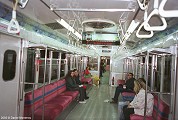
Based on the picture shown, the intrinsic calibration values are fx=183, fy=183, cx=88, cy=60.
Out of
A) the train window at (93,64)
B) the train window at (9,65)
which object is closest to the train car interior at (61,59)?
the train window at (9,65)

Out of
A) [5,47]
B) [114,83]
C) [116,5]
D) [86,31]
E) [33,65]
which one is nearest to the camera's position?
[5,47]

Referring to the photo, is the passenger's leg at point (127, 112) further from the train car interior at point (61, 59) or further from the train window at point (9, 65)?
the train window at point (9, 65)

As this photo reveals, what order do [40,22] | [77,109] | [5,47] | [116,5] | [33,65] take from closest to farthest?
[5,47] < [116,5] < [33,65] < [40,22] < [77,109]

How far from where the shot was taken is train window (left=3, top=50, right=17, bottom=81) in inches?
129

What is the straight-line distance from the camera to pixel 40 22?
19.6ft

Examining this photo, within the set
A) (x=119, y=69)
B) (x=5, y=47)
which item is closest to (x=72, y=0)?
(x=5, y=47)

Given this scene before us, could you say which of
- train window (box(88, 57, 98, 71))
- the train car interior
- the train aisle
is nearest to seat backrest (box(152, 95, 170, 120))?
the train car interior

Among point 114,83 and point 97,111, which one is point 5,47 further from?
point 114,83

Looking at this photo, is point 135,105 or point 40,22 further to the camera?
point 40,22

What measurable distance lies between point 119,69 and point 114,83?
1028 millimetres

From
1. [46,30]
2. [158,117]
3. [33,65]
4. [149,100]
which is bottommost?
[158,117]

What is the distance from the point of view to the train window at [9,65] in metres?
3.27

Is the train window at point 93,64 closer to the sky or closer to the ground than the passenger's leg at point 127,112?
closer to the sky

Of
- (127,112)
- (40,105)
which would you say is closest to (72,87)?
(40,105)
